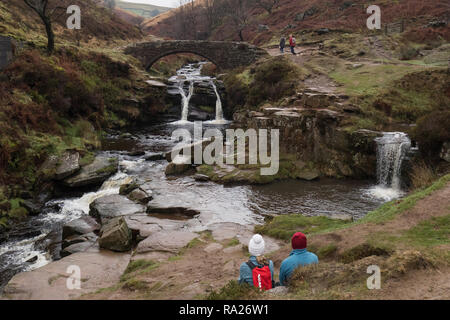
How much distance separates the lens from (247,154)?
2038 centimetres

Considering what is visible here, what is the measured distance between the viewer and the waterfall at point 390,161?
1646 cm

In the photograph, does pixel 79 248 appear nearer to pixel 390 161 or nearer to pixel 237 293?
pixel 237 293

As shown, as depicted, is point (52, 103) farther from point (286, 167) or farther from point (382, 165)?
point (382, 165)

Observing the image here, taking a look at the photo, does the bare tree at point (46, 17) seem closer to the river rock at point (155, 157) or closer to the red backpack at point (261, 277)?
the river rock at point (155, 157)

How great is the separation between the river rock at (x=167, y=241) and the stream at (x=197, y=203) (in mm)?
908

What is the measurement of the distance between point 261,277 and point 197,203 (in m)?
9.66

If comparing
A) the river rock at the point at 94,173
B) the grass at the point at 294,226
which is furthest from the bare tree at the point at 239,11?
the grass at the point at 294,226

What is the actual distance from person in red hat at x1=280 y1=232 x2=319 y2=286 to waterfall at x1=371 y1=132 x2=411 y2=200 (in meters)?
11.0

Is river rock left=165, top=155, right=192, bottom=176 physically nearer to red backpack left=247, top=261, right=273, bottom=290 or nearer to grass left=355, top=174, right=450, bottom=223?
grass left=355, top=174, right=450, bottom=223

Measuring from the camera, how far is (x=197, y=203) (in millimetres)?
15250

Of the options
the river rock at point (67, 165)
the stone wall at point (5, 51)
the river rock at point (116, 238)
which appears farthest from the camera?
the stone wall at point (5, 51)

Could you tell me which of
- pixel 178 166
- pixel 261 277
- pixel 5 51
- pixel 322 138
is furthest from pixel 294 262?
pixel 5 51

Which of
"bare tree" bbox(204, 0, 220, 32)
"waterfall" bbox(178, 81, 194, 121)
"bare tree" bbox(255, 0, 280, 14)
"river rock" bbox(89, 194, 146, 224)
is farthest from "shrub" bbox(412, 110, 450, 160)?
"bare tree" bbox(204, 0, 220, 32)
